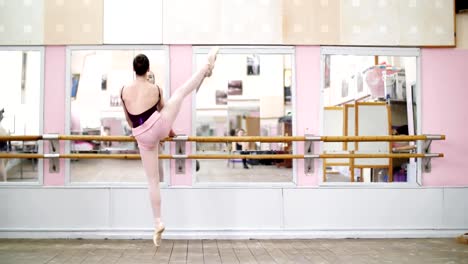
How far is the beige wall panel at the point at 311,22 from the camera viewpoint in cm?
577

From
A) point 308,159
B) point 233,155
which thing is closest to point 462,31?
point 308,159

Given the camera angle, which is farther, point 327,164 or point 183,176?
point 327,164

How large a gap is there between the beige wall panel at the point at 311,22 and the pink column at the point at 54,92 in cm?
246

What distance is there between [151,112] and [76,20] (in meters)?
2.03

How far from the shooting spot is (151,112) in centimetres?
430

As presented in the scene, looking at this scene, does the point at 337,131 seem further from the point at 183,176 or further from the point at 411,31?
the point at 183,176

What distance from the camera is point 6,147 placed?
5734 millimetres

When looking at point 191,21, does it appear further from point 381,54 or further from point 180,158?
point 381,54

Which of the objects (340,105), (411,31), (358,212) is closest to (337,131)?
(340,105)

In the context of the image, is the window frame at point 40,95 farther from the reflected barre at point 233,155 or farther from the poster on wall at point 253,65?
the poster on wall at point 253,65

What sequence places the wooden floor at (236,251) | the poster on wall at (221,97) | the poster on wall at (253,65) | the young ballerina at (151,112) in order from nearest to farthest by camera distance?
the young ballerina at (151,112) < the wooden floor at (236,251) < the poster on wall at (253,65) < the poster on wall at (221,97)

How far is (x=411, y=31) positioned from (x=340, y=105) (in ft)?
3.73

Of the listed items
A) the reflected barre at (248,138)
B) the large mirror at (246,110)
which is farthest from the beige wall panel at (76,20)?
the large mirror at (246,110)

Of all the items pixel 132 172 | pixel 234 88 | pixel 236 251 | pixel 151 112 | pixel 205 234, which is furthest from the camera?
pixel 234 88
